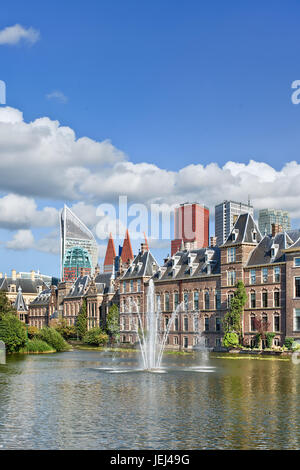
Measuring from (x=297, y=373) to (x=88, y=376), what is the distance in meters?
15.4

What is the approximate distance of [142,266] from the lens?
3844 inches

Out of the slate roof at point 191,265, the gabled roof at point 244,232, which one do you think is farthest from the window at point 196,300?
the gabled roof at point 244,232

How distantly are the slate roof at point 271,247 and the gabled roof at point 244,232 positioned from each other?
1.45 metres

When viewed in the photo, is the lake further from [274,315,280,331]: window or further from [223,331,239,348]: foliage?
[223,331,239,348]: foliage

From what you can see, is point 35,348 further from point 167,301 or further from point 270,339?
point 270,339

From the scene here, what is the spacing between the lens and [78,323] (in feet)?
374

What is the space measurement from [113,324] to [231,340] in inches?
1243

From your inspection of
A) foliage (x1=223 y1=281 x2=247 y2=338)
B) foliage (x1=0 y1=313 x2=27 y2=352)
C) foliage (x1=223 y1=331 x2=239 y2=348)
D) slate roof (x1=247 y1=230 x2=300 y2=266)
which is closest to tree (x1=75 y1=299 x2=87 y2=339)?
foliage (x1=0 y1=313 x2=27 y2=352)

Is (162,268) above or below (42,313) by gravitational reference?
above

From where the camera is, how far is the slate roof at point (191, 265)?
267ft

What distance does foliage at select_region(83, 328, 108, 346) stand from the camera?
95.9 meters
